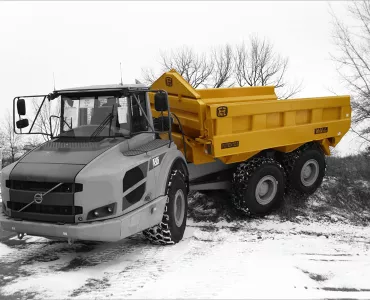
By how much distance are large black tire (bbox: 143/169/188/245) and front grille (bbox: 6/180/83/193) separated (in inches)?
57.7

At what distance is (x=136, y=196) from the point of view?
5.72 meters

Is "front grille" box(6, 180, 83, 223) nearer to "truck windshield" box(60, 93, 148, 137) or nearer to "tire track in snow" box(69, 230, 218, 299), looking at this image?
"tire track in snow" box(69, 230, 218, 299)

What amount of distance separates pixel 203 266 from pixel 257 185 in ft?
8.64

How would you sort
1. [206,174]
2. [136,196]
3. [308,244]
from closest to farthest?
[136,196]
[308,244]
[206,174]

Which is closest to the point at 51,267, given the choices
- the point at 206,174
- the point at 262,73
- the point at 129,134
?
the point at 129,134

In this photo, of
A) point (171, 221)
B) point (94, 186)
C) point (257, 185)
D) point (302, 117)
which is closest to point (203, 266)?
point (171, 221)

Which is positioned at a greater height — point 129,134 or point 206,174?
point 129,134

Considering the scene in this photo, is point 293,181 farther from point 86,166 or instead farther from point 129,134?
point 86,166

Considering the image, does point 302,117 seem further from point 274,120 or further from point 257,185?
point 257,185

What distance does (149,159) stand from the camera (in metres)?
5.90

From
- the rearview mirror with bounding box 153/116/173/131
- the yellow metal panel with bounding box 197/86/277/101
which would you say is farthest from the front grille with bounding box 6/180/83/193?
the yellow metal panel with bounding box 197/86/277/101

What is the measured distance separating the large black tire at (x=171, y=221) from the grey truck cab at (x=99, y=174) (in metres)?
0.01

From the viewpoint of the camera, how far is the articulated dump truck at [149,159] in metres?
5.38

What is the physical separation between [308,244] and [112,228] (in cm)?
307
